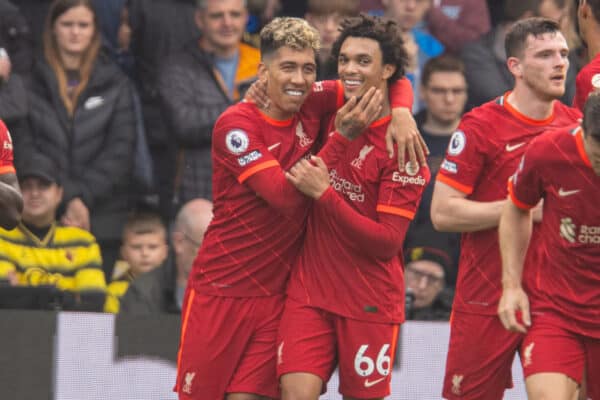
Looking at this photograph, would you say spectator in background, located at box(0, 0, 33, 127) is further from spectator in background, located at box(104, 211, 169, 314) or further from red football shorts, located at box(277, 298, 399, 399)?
red football shorts, located at box(277, 298, 399, 399)

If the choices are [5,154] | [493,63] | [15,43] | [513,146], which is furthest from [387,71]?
[15,43]

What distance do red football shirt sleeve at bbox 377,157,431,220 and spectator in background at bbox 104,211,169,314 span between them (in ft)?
9.56

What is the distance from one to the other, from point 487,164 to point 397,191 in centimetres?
51

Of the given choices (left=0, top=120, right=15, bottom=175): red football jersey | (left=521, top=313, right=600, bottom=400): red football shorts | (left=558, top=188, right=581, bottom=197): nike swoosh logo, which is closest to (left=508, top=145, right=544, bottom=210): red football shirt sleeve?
(left=558, top=188, right=581, bottom=197): nike swoosh logo

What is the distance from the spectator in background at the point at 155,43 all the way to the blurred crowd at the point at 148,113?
11mm

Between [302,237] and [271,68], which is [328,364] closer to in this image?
[302,237]

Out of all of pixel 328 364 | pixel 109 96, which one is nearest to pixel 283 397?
pixel 328 364

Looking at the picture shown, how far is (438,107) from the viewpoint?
10.3m

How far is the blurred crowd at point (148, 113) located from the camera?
944cm

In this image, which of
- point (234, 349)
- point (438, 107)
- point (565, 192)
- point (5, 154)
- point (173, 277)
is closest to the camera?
point (565, 192)

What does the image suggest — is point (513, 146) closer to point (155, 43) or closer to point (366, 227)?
point (366, 227)

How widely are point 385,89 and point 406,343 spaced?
7.65 feet

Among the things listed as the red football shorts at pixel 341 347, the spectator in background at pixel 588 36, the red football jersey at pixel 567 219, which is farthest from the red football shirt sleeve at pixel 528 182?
the red football shorts at pixel 341 347

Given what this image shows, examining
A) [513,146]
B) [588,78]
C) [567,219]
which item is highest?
[588,78]
